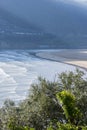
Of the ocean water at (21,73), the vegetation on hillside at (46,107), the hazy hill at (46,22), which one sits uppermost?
the hazy hill at (46,22)

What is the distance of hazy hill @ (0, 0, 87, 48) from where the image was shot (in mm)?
111000

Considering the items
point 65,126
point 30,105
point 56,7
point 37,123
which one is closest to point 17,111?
point 30,105

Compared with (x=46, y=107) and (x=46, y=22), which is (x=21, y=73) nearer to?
(x=46, y=107)

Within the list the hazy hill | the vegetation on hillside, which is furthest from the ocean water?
the hazy hill

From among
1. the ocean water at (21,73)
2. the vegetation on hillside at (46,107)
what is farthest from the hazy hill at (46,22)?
the vegetation on hillside at (46,107)

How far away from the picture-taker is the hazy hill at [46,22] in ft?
364

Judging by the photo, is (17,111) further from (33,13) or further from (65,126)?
(33,13)

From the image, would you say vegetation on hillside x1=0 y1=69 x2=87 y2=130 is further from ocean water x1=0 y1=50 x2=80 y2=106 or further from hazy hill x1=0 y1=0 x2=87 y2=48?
hazy hill x1=0 y1=0 x2=87 y2=48

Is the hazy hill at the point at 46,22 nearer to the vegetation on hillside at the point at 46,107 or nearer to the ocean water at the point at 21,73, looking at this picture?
the ocean water at the point at 21,73

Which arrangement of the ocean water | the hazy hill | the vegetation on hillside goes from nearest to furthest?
the vegetation on hillside → the ocean water → the hazy hill

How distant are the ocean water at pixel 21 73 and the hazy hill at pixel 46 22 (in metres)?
33.9

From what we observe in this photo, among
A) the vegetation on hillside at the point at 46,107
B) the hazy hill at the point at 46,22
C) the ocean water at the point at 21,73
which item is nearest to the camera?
the vegetation on hillside at the point at 46,107

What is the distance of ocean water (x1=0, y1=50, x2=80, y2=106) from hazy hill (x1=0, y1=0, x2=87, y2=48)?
3385 centimetres

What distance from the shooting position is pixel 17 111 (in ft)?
52.7
